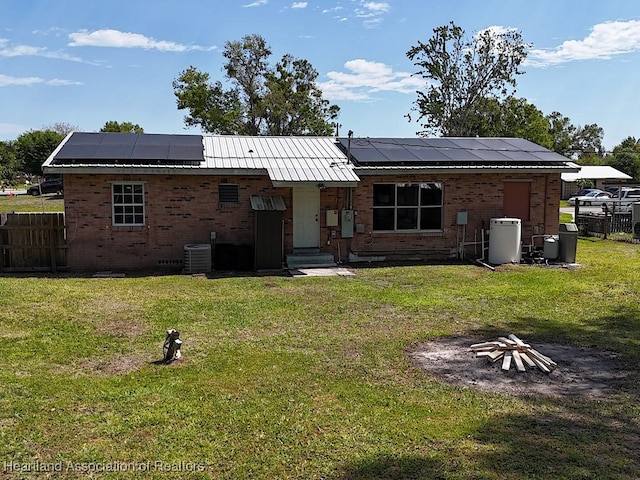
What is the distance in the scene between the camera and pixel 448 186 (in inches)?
651

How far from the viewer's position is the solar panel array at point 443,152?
1609cm

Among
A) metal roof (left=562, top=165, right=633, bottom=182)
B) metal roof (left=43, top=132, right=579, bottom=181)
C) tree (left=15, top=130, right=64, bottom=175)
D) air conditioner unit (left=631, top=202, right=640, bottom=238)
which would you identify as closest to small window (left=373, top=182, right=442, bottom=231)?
metal roof (left=43, top=132, right=579, bottom=181)

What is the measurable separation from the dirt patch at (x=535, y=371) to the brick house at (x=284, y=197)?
7573 mm

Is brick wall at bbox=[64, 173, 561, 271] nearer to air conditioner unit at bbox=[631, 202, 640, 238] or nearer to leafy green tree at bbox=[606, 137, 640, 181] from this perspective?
air conditioner unit at bbox=[631, 202, 640, 238]

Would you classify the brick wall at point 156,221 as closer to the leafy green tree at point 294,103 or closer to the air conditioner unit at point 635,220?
the air conditioner unit at point 635,220

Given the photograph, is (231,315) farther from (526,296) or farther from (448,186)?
(448,186)

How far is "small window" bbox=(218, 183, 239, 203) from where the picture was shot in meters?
15.1

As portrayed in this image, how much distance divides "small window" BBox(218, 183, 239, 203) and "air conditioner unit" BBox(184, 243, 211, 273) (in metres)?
1.56

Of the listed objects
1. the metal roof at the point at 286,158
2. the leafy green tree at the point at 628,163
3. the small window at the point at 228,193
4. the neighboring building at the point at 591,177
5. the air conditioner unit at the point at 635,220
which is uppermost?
the leafy green tree at the point at 628,163

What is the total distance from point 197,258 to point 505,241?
8256mm

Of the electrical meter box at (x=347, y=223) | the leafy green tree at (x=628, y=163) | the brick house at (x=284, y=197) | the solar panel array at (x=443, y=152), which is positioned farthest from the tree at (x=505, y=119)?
the electrical meter box at (x=347, y=223)

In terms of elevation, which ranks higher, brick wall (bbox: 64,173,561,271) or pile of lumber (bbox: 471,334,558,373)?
brick wall (bbox: 64,173,561,271)

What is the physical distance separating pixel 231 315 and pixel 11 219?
25.3 ft

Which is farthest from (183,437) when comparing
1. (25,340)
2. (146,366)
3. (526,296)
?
(526,296)
